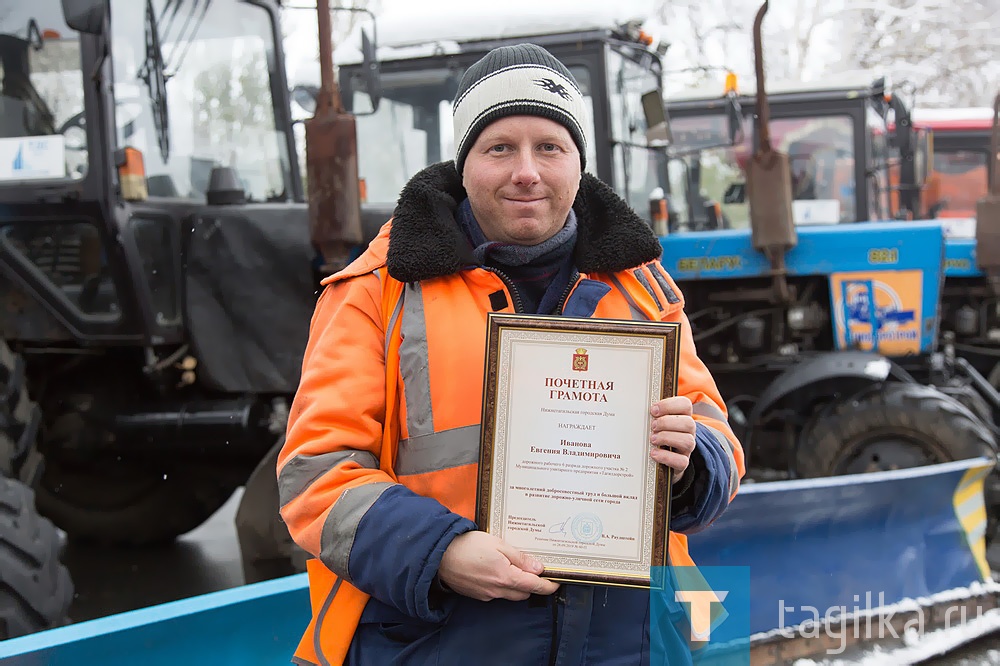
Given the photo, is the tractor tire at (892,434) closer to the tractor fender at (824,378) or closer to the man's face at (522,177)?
the tractor fender at (824,378)

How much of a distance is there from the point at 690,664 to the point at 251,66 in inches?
172

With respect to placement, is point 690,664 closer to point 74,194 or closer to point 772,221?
point 74,194

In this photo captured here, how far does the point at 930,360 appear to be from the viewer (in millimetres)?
5922

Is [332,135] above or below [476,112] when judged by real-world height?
above

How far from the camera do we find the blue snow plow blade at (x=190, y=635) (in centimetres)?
242

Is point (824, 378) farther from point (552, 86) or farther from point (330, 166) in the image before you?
point (552, 86)

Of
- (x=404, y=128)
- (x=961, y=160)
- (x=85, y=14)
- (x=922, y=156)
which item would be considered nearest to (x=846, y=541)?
(x=404, y=128)

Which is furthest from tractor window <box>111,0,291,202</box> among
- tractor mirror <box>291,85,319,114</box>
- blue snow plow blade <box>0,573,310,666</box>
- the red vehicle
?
the red vehicle

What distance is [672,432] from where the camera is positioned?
60.0 inches

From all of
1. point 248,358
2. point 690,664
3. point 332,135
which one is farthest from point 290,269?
point 690,664

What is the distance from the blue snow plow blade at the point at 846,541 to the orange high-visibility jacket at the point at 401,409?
91.0 inches

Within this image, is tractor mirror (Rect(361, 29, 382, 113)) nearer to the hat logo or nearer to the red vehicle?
the hat logo

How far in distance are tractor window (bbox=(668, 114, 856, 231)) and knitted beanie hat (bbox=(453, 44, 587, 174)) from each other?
18.9ft

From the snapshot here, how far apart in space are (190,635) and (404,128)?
3.89 meters
